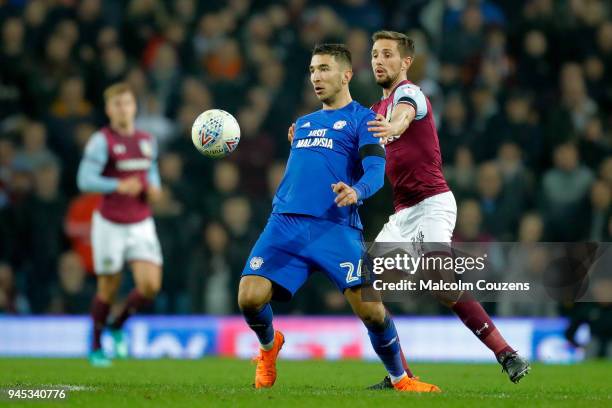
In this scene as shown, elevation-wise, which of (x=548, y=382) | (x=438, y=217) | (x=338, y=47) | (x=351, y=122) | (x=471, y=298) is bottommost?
(x=548, y=382)

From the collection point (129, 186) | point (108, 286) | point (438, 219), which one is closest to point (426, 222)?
point (438, 219)

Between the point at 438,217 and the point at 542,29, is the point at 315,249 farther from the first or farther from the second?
the point at 542,29

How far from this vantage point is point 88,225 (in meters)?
13.1

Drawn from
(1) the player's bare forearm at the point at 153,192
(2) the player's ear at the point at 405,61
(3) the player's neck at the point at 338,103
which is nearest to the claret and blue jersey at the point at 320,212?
(3) the player's neck at the point at 338,103

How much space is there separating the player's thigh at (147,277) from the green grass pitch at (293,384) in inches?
28.1

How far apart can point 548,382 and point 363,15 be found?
8425 millimetres

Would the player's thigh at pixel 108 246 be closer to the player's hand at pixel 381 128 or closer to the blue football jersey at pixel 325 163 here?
the blue football jersey at pixel 325 163

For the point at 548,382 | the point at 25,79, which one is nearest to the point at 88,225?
the point at 25,79

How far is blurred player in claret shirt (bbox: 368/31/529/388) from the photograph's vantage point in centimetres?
723

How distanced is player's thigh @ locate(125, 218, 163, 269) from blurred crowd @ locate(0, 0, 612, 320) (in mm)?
1846

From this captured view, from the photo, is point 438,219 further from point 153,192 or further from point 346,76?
point 153,192

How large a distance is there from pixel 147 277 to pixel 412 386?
4298mm

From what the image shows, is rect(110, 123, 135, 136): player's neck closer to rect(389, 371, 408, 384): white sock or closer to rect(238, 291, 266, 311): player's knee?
rect(238, 291, 266, 311): player's knee

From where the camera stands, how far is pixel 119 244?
10.7m
